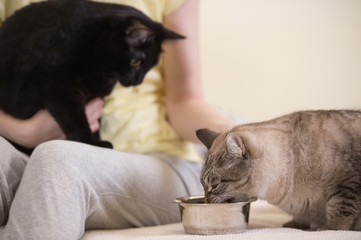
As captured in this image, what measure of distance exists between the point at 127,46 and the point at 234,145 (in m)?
0.61

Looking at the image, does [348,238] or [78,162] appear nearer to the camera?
[348,238]

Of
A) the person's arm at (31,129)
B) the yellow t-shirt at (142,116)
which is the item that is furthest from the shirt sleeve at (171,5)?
the person's arm at (31,129)

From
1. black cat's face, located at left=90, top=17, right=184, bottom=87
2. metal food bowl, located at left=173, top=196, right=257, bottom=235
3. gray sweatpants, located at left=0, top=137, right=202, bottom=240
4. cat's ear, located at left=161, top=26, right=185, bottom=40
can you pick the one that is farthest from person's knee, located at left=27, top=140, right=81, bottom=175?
cat's ear, located at left=161, top=26, right=185, bottom=40

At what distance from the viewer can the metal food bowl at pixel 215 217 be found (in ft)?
3.72

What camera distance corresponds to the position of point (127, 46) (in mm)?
1569

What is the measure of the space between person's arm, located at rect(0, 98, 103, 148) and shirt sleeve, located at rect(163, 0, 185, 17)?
51cm

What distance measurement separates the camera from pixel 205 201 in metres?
1.24

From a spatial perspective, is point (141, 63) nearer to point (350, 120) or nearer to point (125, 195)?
point (125, 195)

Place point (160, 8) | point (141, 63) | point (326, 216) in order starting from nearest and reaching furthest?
point (326, 216), point (141, 63), point (160, 8)

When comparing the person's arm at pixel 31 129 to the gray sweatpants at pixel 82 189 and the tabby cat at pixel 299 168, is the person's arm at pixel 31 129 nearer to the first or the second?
the gray sweatpants at pixel 82 189

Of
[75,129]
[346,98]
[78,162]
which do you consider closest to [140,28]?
[75,129]

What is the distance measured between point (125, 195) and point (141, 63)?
19.6 inches

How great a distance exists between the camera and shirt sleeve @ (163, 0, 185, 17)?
175cm

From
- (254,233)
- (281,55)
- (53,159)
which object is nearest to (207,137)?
(254,233)
